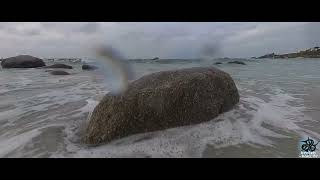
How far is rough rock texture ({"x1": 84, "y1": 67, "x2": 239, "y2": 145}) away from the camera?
162 inches

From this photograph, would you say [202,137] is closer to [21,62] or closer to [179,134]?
[179,134]

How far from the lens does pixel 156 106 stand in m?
4.32

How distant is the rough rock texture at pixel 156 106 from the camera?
412cm

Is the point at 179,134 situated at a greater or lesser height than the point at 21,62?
lesser
